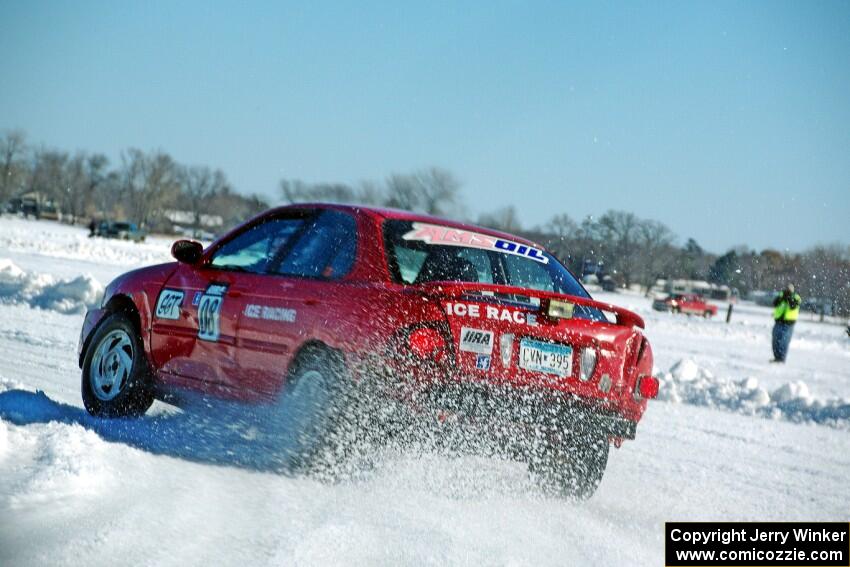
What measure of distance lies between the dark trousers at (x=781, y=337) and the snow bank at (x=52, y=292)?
12.6 m

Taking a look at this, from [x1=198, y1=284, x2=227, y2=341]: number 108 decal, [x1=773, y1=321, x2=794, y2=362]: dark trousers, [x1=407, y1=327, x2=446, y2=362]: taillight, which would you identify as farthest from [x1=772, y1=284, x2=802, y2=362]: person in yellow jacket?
[x1=407, y1=327, x2=446, y2=362]: taillight

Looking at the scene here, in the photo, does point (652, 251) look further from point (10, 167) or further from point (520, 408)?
point (10, 167)

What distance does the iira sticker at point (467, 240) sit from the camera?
4.18 metres

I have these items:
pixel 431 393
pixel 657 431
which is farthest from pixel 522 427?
pixel 657 431

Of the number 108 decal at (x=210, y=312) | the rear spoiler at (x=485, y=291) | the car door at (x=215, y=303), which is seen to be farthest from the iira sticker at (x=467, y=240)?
the number 108 decal at (x=210, y=312)

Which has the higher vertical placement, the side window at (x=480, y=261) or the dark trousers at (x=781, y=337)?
the side window at (x=480, y=261)

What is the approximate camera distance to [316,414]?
384 cm

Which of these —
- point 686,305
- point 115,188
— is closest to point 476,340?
point 686,305

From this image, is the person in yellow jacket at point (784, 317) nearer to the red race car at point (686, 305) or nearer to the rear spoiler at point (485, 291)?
the rear spoiler at point (485, 291)

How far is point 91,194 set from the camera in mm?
91562

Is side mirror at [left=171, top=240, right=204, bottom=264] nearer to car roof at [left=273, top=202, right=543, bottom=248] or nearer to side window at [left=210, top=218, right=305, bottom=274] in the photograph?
side window at [left=210, top=218, right=305, bottom=274]

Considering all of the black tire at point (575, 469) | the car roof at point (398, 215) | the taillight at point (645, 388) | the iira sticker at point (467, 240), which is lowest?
the black tire at point (575, 469)

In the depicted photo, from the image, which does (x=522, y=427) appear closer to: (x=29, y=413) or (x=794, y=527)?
(x=794, y=527)

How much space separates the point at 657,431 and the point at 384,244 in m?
3.84
